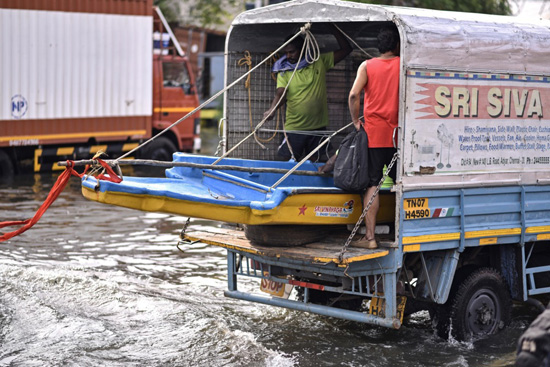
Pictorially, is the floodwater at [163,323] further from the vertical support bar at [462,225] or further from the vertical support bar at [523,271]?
the vertical support bar at [462,225]

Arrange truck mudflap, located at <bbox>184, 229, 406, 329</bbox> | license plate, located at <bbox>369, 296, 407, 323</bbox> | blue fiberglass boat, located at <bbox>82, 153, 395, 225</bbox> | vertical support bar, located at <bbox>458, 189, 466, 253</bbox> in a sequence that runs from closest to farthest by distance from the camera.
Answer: blue fiberglass boat, located at <bbox>82, 153, 395, 225</bbox>, truck mudflap, located at <bbox>184, 229, 406, 329</bbox>, license plate, located at <bbox>369, 296, 407, 323</bbox>, vertical support bar, located at <bbox>458, 189, 466, 253</bbox>

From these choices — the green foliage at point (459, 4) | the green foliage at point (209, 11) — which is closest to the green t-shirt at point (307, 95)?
the green foliage at point (459, 4)

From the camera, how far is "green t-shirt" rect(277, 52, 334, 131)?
7992mm

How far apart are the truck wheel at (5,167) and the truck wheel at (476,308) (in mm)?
10731

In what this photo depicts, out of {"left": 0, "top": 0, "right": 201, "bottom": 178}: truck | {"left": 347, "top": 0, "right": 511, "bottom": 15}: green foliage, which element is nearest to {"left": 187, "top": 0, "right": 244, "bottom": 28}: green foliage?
{"left": 0, "top": 0, "right": 201, "bottom": 178}: truck

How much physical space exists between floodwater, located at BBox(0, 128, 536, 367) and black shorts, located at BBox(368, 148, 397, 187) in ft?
4.43

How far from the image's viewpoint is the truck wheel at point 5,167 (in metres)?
15.8

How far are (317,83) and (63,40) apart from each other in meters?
9.54

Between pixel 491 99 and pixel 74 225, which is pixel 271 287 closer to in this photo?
pixel 491 99

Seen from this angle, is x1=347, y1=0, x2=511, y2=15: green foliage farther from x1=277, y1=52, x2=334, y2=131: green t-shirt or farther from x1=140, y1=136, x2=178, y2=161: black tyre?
x1=277, y1=52, x2=334, y2=131: green t-shirt

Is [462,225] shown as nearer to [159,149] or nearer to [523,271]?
[523,271]

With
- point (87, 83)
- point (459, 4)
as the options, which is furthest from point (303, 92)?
point (459, 4)

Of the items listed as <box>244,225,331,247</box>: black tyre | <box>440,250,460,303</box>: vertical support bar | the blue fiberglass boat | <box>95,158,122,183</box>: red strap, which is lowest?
<box>440,250,460,303</box>: vertical support bar

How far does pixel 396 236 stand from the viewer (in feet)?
21.1
